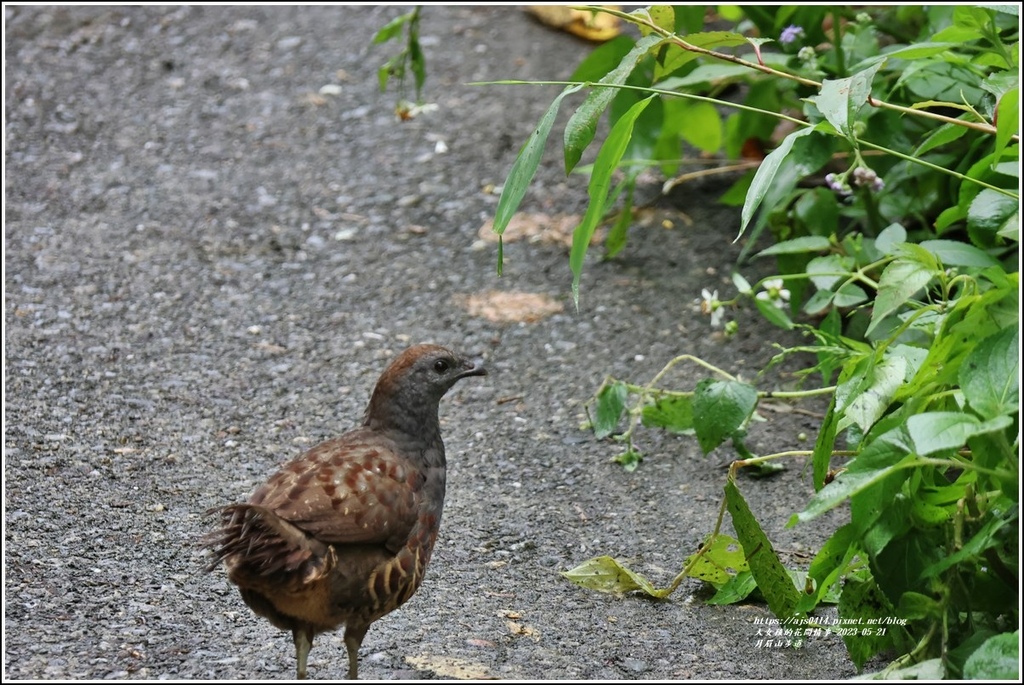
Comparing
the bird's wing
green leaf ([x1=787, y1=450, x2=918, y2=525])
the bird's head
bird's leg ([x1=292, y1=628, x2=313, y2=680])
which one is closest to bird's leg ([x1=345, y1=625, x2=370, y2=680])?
bird's leg ([x1=292, y1=628, x2=313, y2=680])

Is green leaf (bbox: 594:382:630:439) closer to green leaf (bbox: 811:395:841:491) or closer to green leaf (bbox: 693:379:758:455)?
green leaf (bbox: 693:379:758:455)

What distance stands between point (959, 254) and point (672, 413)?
1.18 m

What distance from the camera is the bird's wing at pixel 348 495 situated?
3068mm

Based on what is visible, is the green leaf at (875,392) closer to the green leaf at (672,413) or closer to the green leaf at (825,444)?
the green leaf at (825,444)

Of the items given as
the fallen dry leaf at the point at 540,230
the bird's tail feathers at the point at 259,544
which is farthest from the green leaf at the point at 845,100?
the fallen dry leaf at the point at 540,230

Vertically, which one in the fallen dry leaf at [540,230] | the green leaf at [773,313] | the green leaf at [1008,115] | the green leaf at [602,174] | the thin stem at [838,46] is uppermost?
the green leaf at [1008,115]

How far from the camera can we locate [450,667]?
10.7ft

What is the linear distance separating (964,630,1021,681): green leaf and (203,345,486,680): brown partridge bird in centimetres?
145

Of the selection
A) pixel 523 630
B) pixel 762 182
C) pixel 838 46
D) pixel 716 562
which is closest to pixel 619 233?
pixel 838 46

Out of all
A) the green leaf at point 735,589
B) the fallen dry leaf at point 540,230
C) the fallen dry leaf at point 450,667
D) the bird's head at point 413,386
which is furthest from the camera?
the fallen dry leaf at point 540,230

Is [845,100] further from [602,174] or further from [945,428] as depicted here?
[945,428]

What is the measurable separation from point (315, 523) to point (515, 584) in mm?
958

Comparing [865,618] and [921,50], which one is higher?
[921,50]

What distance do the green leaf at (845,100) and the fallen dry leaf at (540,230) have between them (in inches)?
132
